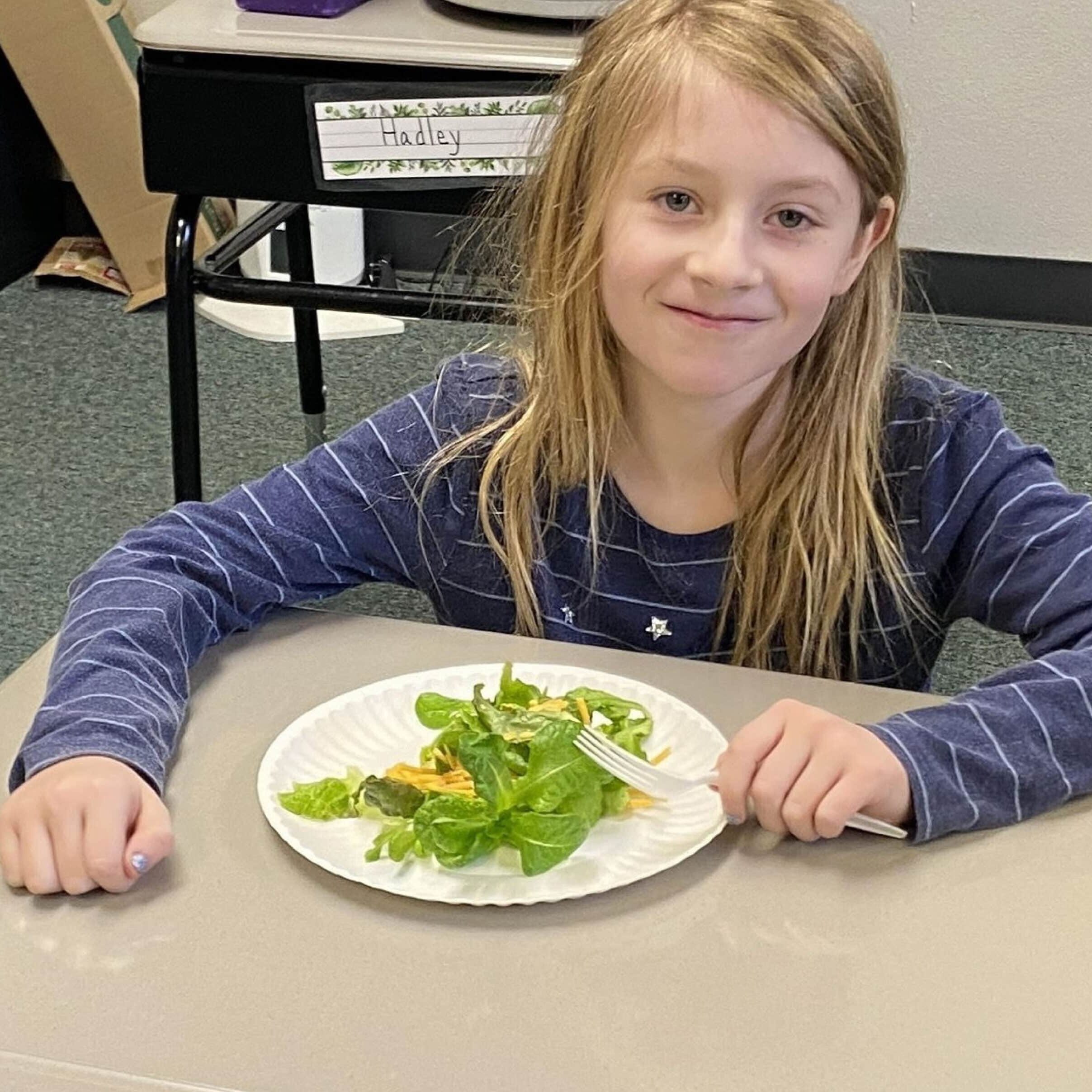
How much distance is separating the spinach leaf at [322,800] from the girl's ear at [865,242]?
0.44m

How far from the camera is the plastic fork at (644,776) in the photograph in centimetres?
66

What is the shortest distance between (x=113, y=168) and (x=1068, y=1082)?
8.39 feet

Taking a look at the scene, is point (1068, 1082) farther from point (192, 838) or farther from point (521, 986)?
point (192, 838)

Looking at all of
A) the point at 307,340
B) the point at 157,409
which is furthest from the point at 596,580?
the point at 157,409

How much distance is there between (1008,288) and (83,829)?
2.34 meters

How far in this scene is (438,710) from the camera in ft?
2.41

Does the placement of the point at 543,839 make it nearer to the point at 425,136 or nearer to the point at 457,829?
the point at 457,829

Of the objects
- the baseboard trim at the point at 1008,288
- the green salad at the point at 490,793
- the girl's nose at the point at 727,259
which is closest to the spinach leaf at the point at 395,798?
the green salad at the point at 490,793

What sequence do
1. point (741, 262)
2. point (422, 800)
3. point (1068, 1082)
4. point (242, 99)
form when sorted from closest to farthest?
point (1068, 1082) → point (422, 800) → point (741, 262) → point (242, 99)

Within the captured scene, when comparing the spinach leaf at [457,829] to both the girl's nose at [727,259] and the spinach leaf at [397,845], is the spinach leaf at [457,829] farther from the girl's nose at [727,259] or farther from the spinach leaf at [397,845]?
the girl's nose at [727,259]

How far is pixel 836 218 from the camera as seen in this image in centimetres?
88

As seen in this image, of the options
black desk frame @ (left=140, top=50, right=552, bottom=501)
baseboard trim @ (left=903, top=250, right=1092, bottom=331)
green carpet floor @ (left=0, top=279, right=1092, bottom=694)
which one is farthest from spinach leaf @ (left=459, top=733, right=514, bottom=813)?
baseboard trim @ (left=903, top=250, right=1092, bottom=331)

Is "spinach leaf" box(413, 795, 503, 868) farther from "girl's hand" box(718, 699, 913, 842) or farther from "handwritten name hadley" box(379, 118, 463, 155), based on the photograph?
"handwritten name hadley" box(379, 118, 463, 155)

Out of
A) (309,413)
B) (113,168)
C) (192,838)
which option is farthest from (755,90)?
(113,168)
